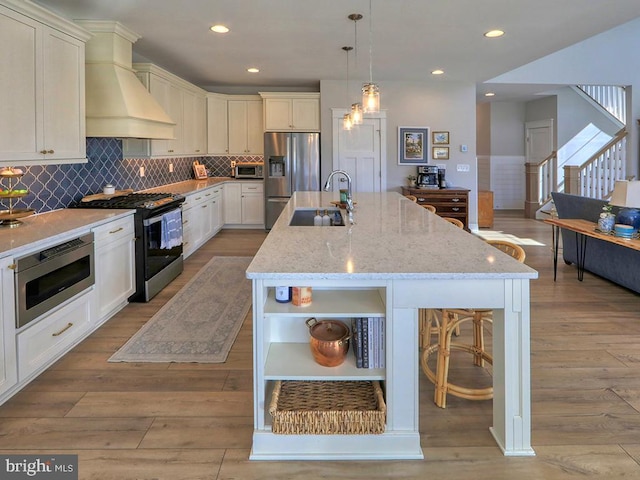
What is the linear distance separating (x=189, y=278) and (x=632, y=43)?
28.3ft

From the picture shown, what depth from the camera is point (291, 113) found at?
8109 mm

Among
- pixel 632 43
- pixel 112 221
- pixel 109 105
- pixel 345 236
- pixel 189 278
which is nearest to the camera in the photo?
pixel 345 236

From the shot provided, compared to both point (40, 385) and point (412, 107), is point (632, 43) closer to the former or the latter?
point (412, 107)

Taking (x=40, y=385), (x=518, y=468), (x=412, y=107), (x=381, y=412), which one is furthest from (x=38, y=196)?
(x=412, y=107)

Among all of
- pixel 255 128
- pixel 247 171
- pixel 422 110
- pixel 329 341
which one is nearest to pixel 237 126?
pixel 255 128

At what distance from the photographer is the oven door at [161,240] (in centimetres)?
430

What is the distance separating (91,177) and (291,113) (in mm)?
4182

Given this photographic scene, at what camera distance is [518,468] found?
1.93 m

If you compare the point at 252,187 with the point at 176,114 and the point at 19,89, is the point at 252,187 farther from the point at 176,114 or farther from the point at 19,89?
the point at 19,89

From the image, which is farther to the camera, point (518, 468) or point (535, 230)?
point (535, 230)

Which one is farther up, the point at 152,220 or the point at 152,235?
the point at 152,220

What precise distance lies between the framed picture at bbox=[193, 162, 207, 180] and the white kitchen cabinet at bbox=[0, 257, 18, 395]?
5876 millimetres

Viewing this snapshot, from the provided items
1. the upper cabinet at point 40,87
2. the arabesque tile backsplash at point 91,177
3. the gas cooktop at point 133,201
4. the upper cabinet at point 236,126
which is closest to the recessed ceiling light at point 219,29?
the upper cabinet at point 40,87

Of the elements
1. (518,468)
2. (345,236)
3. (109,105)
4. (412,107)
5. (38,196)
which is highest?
(412,107)
